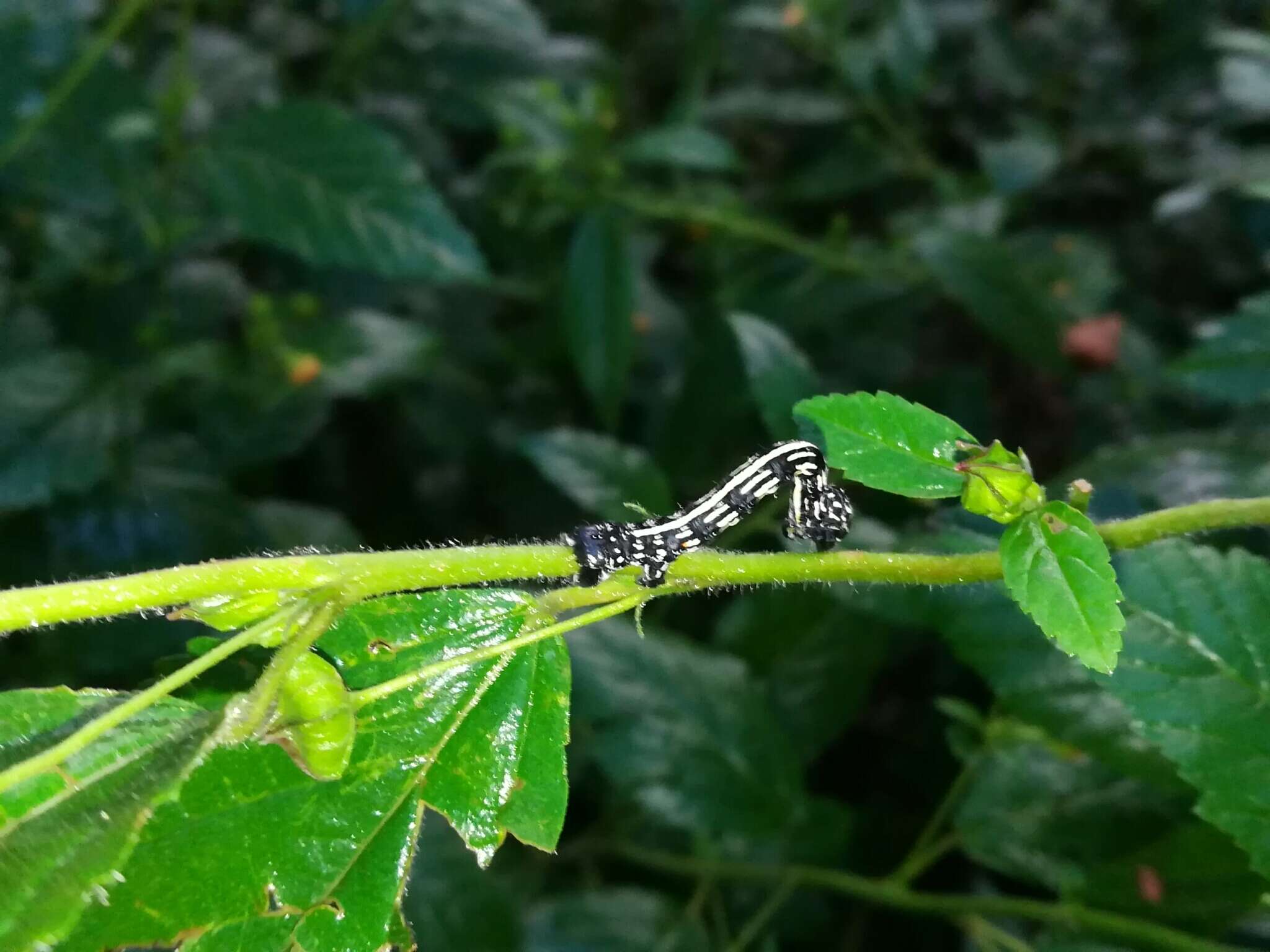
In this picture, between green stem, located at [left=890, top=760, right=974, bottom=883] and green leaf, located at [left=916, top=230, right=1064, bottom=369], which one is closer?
green stem, located at [left=890, top=760, right=974, bottom=883]

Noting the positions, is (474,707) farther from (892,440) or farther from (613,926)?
(613,926)

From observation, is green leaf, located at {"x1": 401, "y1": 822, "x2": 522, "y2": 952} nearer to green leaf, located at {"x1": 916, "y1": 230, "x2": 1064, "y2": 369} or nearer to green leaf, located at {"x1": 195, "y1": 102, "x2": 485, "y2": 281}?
green leaf, located at {"x1": 195, "y1": 102, "x2": 485, "y2": 281}

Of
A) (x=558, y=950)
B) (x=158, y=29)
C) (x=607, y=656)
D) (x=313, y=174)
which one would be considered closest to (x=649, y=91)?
(x=158, y=29)

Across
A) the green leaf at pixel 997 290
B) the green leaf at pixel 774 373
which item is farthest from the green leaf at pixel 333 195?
the green leaf at pixel 997 290

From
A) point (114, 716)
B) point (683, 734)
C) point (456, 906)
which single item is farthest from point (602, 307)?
point (114, 716)

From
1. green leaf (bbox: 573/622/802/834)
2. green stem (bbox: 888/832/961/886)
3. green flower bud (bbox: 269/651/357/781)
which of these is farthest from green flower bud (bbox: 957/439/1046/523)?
green stem (bbox: 888/832/961/886)

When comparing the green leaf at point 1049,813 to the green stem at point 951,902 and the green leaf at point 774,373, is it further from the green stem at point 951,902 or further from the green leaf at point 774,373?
the green leaf at point 774,373
